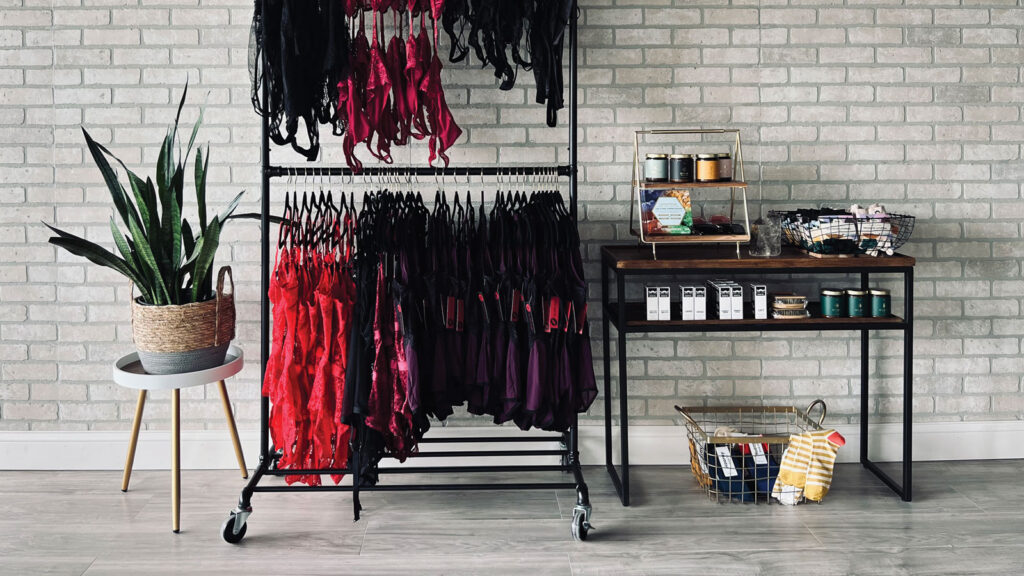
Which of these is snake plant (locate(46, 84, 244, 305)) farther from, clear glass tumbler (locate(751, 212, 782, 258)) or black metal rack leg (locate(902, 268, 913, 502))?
black metal rack leg (locate(902, 268, 913, 502))

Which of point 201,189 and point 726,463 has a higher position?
point 201,189

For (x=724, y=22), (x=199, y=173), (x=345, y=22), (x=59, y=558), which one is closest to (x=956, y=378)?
(x=724, y=22)

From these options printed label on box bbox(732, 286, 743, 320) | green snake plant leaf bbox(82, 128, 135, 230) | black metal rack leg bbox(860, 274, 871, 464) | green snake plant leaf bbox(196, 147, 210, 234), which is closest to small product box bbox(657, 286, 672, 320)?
printed label on box bbox(732, 286, 743, 320)

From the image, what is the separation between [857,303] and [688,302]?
0.62m

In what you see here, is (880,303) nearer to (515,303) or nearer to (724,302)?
(724,302)

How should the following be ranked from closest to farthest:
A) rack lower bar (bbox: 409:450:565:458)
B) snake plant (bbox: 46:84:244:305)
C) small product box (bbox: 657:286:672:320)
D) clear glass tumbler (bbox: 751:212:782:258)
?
snake plant (bbox: 46:84:244:305) → small product box (bbox: 657:286:672:320) → clear glass tumbler (bbox: 751:212:782:258) → rack lower bar (bbox: 409:450:565:458)

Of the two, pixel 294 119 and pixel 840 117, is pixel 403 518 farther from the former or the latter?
pixel 840 117

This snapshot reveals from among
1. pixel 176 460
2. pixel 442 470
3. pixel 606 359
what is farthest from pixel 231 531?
pixel 606 359

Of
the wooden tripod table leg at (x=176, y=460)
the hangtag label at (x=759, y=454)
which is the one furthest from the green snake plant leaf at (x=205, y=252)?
the hangtag label at (x=759, y=454)

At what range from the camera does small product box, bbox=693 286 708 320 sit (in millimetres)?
2908

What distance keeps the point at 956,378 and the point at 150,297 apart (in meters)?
3.24

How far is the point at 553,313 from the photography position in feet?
8.97

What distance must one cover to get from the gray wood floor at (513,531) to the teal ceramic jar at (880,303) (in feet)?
2.29

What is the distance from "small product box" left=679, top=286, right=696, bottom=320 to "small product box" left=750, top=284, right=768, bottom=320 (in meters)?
0.22
